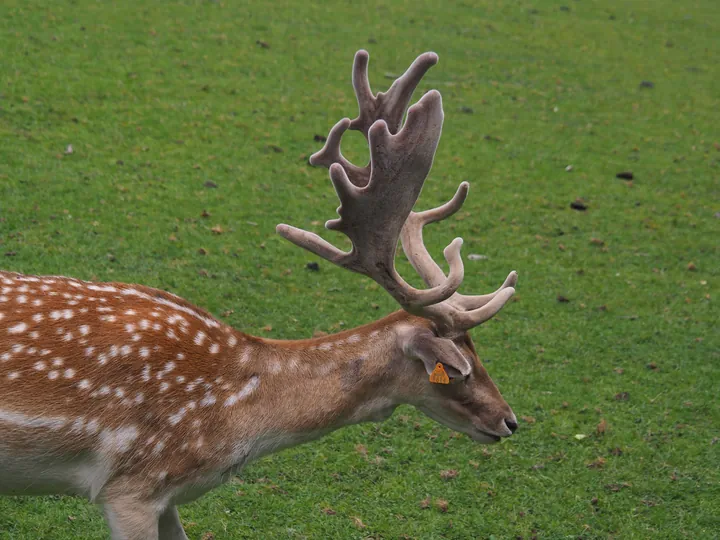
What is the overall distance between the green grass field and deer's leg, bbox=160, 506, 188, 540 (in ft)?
1.53

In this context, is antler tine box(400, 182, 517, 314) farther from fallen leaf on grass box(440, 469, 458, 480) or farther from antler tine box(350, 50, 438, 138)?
fallen leaf on grass box(440, 469, 458, 480)

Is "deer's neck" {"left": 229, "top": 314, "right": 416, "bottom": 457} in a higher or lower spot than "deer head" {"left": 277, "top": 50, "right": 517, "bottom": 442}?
lower

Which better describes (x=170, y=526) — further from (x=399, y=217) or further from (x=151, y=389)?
(x=399, y=217)

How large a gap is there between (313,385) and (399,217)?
32.8 inches

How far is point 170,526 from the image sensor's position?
13.7 ft

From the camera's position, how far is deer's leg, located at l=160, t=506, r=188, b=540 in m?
4.17

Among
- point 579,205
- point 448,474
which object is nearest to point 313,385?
point 448,474

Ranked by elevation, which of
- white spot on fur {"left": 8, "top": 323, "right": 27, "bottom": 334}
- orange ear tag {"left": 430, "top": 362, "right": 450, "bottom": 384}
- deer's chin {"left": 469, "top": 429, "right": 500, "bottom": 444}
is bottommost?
deer's chin {"left": 469, "top": 429, "right": 500, "bottom": 444}

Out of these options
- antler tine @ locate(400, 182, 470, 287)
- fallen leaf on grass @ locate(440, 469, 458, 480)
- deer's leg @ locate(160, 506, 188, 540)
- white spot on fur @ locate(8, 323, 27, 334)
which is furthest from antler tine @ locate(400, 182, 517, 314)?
white spot on fur @ locate(8, 323, 27, 334)

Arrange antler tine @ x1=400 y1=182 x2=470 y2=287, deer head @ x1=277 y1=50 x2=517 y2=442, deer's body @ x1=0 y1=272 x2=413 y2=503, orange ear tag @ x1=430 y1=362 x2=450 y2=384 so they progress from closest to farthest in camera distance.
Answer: deer's body @ x1=0 y1=272 x2=413 y2=503
deer head @ x1=277 y1=50 x2=517 y2=442
orange ear tag @ x1=430 y1=362 x2=450 y2=384
antler tine @ x1=400 y1=182 x2=470 y2=287

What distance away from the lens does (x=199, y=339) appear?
4027 millimetres

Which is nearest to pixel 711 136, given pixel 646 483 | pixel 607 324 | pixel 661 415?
pixel 607 324

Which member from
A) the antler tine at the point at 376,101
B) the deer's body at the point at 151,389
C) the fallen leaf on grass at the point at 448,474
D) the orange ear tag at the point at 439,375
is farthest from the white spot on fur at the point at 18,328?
the fallen leaf on grass at the point at 448,474

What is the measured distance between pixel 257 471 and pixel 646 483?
2268mm
